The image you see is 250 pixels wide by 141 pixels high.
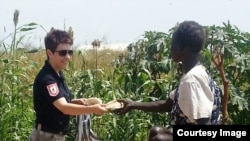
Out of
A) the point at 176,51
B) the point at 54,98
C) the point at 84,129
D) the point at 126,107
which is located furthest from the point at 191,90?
the point at 84,129

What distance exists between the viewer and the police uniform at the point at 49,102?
3.55 m

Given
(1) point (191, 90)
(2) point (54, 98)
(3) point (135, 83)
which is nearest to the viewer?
(1) point (191, 90)

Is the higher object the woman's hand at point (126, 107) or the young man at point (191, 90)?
the young man at point (191, 90)

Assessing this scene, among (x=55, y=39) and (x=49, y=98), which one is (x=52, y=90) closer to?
(x=49, y=98)

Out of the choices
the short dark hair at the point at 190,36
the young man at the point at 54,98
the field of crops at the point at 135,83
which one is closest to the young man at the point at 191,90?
the short dark hair at the point at 190,36

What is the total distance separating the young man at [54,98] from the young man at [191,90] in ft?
2.13

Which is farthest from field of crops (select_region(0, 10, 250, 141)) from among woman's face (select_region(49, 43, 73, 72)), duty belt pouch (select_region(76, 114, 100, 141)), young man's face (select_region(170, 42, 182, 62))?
young man's face (select_region(170, 42, 182, 62))

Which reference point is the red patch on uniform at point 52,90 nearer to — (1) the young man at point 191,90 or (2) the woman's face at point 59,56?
(2) the woman's face at point 59,56

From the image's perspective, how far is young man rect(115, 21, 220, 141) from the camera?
9.64ft

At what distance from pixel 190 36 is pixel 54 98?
987 millimetres

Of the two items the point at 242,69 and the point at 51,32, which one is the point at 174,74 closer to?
the point at 242,69

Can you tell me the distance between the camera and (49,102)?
3.56 meters

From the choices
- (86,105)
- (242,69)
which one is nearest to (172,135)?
(86,105)

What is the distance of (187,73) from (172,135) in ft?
1.11
